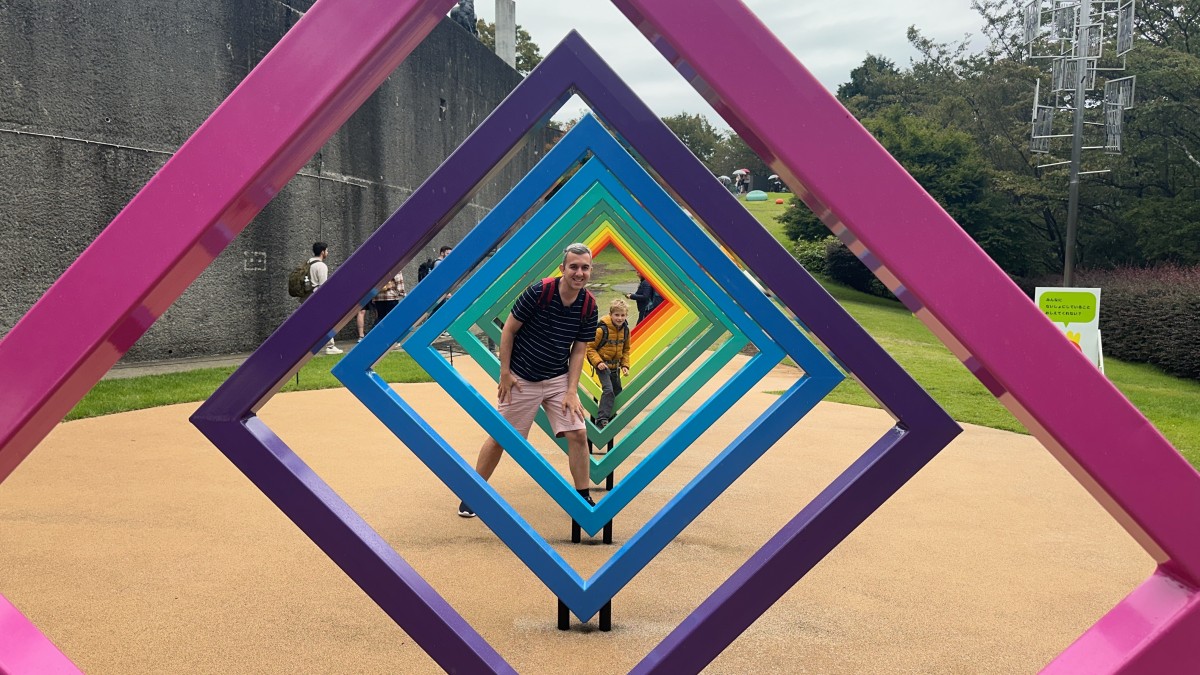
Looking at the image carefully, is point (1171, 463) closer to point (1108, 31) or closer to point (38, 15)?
point (38, 15)

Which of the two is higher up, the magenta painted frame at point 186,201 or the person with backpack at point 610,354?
the magenta painted frame at point 186,201

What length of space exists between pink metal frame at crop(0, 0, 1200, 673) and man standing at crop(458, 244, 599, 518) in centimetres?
388

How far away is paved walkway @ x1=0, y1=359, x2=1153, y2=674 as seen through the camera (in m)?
3.59

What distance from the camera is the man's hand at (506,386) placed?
17.1ft

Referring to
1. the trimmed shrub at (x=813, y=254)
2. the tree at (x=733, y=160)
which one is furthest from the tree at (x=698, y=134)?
the trimmed shrub at (x=813, y=254)

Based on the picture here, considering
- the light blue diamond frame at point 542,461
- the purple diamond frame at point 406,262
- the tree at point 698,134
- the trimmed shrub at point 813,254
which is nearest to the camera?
the purple diamond frame at point 406,262

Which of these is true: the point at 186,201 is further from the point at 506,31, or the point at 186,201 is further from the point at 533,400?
the point at 506,31

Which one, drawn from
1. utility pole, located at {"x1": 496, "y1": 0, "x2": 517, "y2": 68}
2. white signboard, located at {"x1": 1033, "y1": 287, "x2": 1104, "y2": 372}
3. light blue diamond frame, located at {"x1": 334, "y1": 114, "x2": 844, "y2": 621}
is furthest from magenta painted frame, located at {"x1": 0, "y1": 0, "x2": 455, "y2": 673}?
utility pole, located at {"x1": 496, "y1": 0, "x2": 517, "y2": 68}

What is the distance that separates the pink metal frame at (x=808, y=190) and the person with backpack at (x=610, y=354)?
6.67 m

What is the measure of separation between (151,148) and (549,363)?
9.83 meters

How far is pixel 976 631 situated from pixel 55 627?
4004 mm

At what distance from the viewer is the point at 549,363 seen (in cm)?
→ 529

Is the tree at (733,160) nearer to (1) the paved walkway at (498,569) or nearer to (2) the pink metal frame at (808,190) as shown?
(1) the paved walkway at (498,569)

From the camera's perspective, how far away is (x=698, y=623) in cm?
172
